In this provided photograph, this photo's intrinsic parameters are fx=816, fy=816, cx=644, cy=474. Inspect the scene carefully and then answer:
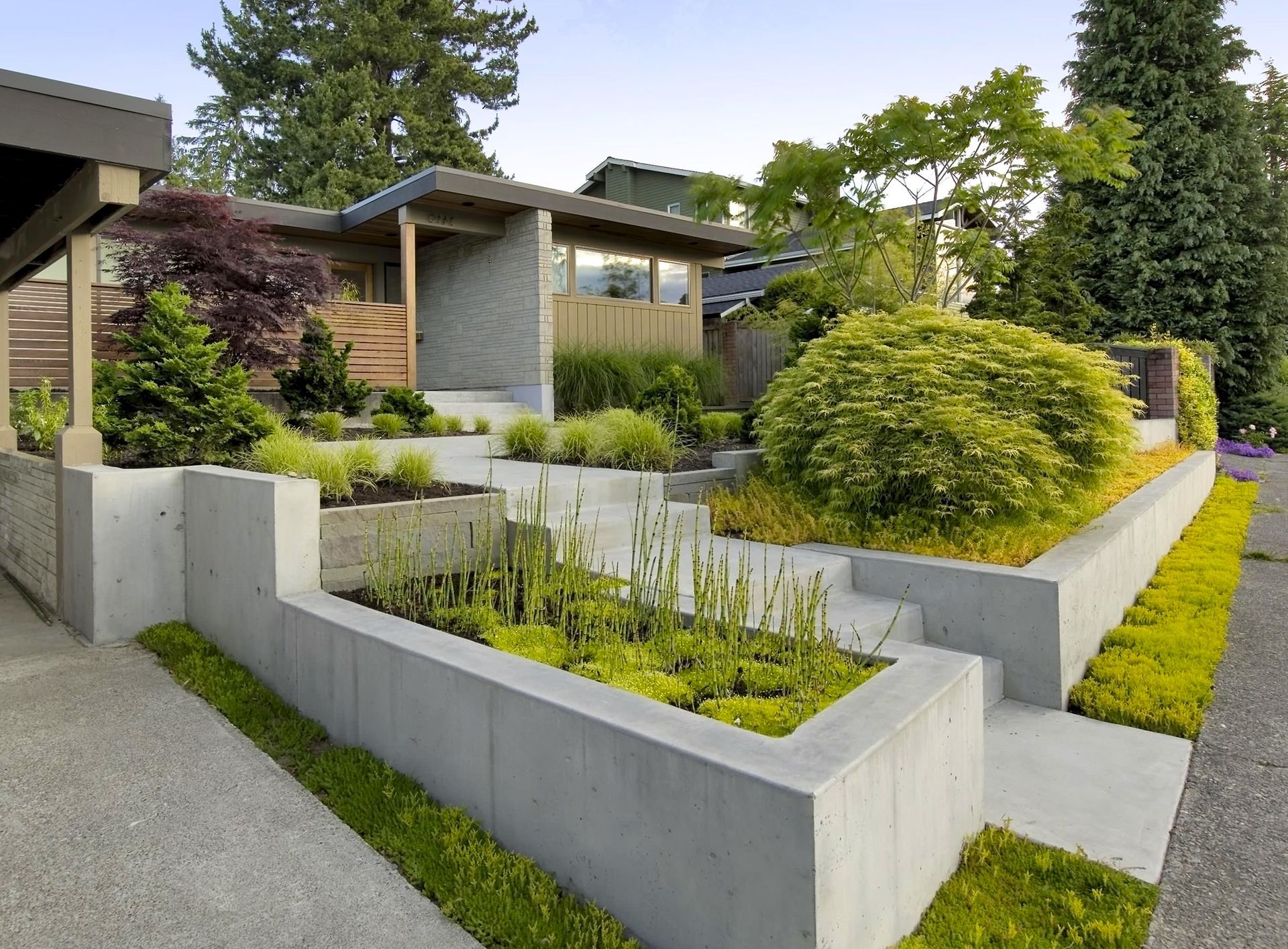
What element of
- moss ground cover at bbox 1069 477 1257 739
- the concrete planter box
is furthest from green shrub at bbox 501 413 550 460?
moss ground cover at bbox 1069 477 1257 739

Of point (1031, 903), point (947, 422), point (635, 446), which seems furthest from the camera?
point (635, 446)

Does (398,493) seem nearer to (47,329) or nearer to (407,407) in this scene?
(407,407)

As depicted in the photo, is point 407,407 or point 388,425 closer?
point 388,425

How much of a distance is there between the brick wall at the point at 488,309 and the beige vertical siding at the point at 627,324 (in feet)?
2.46

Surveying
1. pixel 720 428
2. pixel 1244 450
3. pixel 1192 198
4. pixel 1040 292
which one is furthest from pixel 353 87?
pixel 1244 450

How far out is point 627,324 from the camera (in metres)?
13.1

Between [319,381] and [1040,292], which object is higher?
[1040,292]

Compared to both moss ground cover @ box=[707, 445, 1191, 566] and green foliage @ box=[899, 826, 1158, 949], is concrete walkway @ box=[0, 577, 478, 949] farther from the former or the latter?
moss ground cover @ box=[707, 445, 1191, 566]

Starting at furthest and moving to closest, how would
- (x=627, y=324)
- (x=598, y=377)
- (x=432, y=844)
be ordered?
1. (x=627, y=324)
2. (x=598, y=377)
3. (x=432, y=844)

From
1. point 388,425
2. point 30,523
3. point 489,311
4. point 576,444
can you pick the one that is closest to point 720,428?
point 576,444

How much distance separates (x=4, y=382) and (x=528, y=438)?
426 cm

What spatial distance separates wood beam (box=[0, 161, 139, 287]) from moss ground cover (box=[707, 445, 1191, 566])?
11.8ft

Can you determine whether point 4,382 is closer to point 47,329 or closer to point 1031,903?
point 47,329

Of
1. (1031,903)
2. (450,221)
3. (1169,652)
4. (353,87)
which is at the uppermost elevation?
(353,87)
